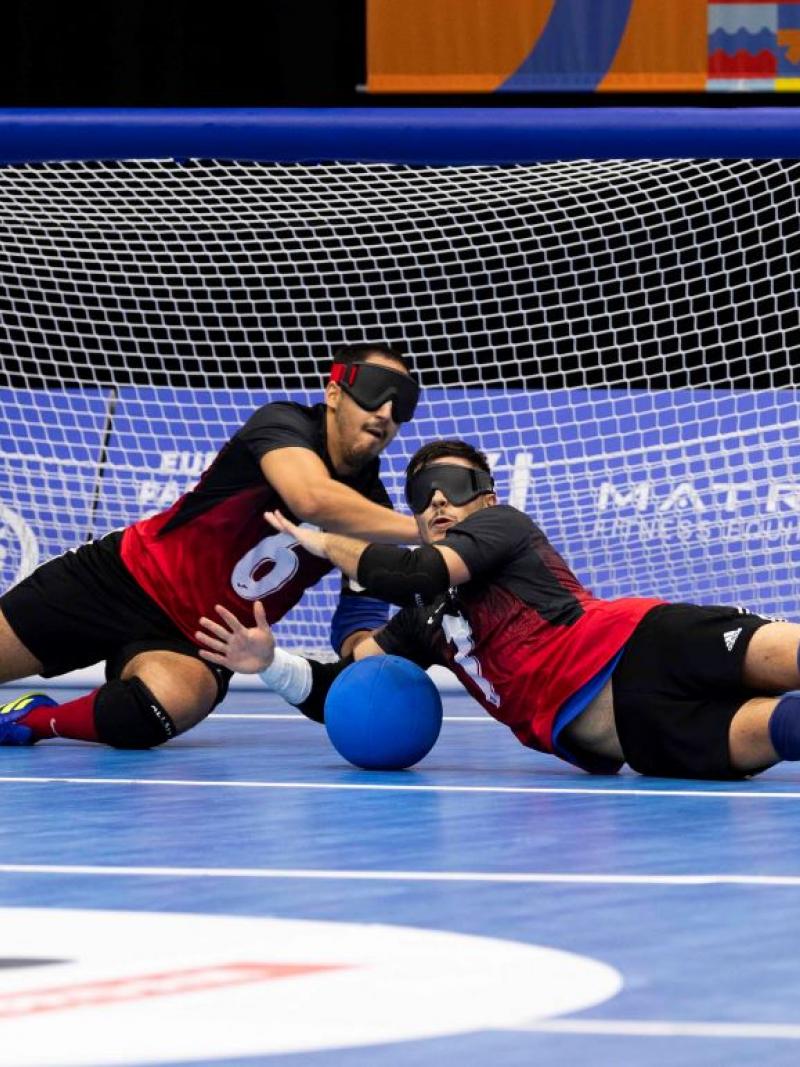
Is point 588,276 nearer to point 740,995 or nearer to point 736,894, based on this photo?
point 736,894

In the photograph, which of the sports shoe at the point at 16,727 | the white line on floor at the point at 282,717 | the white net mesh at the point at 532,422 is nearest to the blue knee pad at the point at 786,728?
the white line on floor at the point at 282,717

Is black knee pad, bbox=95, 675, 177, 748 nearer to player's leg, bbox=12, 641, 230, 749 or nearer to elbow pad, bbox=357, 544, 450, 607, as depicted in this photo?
player's leg, bbox=12, 641, 230, 749

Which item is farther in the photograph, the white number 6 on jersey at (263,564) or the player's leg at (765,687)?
the white number 6 on jersey at (263,564)

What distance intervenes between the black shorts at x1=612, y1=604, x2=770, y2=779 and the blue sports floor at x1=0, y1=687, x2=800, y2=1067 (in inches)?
3.6

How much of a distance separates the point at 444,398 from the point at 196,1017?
5.55 metres

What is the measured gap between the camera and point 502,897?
2.90m

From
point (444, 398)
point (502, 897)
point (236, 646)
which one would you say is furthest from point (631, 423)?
point (502, 897)

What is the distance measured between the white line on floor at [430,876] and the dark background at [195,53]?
8.39 m

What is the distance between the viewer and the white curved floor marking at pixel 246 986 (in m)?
2.04

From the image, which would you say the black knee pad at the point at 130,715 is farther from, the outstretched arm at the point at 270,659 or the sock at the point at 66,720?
the outstretched arm at the point at 270,659

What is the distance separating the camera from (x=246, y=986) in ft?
7.52

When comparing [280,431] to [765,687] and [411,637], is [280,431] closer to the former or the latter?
[411,637]

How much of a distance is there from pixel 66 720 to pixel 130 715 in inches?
9.2

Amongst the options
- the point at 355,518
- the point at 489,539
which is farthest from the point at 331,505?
the point at 489,539
